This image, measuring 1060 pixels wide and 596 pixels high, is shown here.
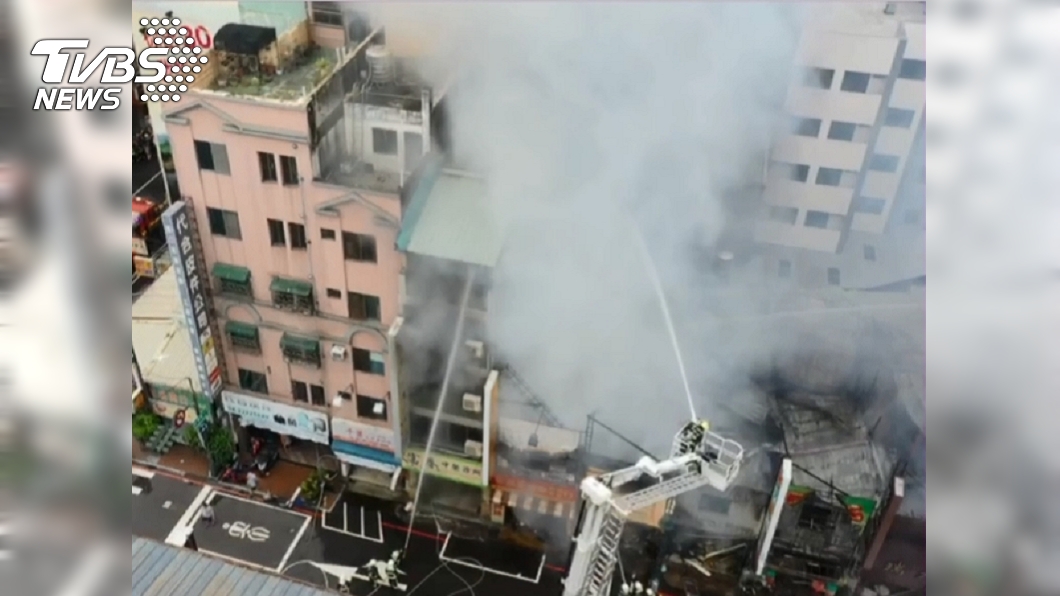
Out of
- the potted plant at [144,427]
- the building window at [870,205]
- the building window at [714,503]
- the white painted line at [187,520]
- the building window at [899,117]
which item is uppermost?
the building window at [899,117]

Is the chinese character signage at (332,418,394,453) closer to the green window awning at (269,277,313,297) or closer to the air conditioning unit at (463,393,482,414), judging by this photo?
the air conditioning unit at (463,393,482,414)

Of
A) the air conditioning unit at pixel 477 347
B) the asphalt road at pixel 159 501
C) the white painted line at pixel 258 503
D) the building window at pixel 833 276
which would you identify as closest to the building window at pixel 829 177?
the building window at pixel 833 276

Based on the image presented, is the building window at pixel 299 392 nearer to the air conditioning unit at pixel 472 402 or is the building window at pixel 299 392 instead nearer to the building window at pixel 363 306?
the building window at pixel 363 306

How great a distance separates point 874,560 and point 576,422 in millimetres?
3864

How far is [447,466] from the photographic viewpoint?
11.1m

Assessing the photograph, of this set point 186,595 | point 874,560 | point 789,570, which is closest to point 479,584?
point 789,570

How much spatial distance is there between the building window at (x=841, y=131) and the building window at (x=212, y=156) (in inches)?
276

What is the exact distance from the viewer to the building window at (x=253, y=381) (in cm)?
1174

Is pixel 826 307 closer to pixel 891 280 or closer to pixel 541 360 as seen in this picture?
pixel 891 280

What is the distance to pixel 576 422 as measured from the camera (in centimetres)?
1069

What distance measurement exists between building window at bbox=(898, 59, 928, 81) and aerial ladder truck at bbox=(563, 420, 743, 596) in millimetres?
4572

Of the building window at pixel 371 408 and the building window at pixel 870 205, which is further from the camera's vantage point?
the building window at pixel 371 408

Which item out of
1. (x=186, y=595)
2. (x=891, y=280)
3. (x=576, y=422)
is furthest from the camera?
(x=576, y=422)

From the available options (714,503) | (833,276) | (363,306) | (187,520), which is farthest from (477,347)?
(187,520)
